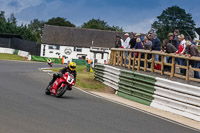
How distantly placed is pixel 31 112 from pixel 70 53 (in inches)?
2834

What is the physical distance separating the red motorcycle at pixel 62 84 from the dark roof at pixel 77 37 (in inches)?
2659

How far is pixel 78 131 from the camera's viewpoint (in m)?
8.00

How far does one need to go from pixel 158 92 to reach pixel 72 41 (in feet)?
227

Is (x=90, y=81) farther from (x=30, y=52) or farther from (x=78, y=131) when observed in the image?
(x=30, y=52)

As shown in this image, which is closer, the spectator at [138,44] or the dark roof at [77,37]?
the spectator at [138,44]

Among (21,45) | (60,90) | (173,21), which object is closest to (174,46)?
(60,90)

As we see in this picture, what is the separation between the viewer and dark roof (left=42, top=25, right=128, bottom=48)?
8231cm

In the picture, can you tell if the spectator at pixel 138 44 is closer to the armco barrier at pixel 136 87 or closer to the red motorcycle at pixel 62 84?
the armco barrier at pixel 136 87

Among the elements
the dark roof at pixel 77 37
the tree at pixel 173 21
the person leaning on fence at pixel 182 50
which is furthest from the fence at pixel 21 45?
the person leaning on fence at pixel 182 50

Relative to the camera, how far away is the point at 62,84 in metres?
14.1

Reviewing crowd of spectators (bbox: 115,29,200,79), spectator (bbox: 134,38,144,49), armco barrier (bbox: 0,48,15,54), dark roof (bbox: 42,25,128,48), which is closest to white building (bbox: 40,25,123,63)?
dark roof (bbox: 42,25,128,48)

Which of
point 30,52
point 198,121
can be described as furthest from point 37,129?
point 30,52

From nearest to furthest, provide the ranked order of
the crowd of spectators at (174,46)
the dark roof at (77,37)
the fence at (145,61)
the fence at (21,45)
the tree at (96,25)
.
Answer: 1. the crowd of spectators at (174,46)
2. the fence at (145,61)
3. the fence at (21,45)
4. the dark roof at (77,37)
5. the tree at (96,25)

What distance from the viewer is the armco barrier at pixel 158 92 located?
41.2 ft
